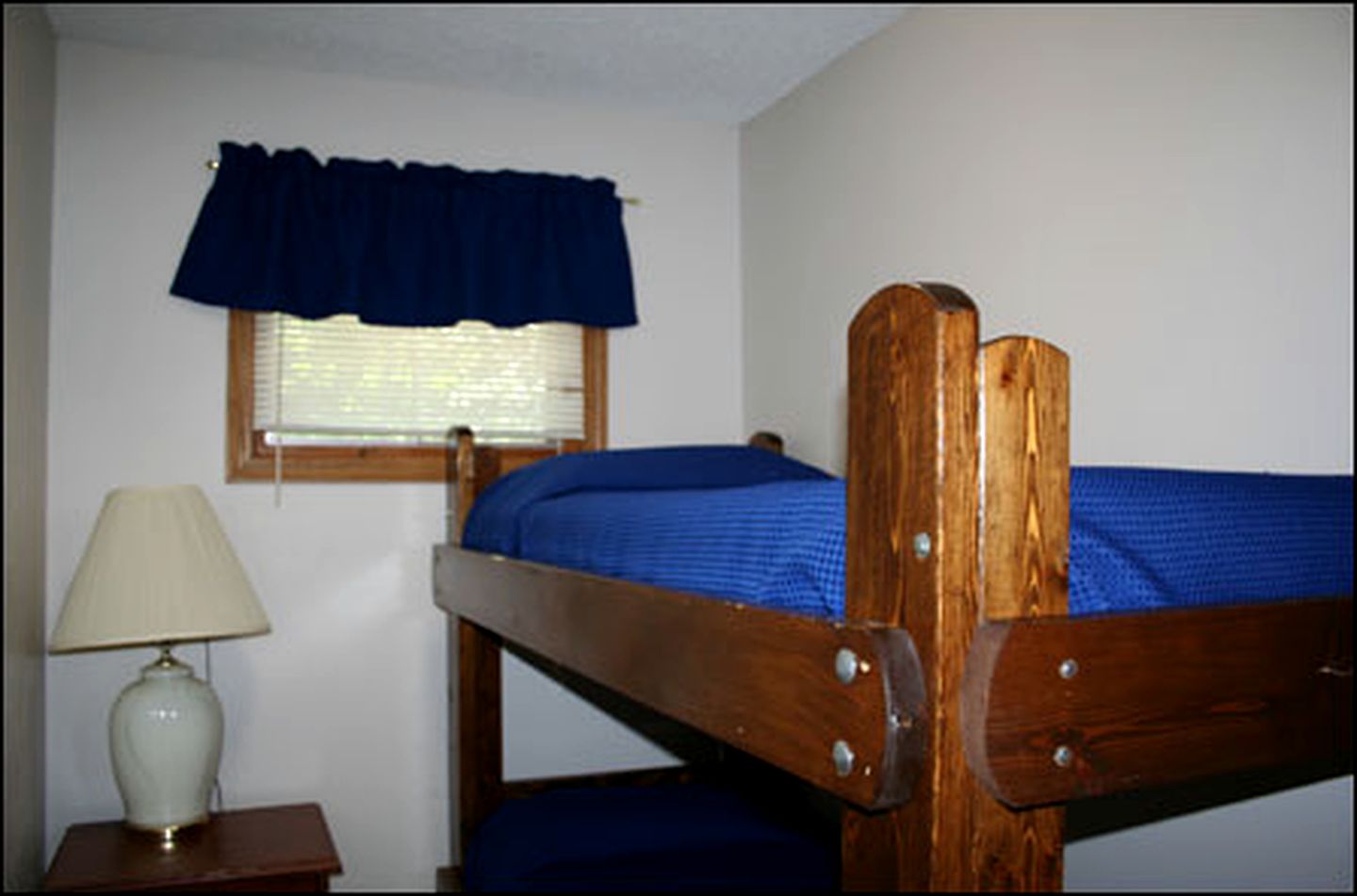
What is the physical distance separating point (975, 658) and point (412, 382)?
2501 mm

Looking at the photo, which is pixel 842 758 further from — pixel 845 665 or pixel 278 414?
pixel 278 414

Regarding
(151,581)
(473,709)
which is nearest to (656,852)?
(473,709)

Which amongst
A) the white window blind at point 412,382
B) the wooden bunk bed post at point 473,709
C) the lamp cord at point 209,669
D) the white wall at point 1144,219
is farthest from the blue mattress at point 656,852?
the white window blind at point 412,382

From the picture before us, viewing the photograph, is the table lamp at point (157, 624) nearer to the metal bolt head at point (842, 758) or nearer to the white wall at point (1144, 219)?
the white wall at point (1144, 219)

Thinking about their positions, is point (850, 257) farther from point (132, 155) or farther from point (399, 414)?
point (132, 155)

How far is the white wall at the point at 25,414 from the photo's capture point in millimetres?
2283

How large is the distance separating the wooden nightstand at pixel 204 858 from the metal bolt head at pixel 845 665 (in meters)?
1.89

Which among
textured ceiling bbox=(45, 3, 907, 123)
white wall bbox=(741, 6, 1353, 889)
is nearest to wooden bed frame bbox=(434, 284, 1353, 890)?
white wall bbox=(741, 6, 1353, 889)

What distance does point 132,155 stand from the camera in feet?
9.59

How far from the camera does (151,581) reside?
8.39ft

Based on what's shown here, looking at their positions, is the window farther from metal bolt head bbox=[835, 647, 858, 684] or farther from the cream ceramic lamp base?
metal bolt head bbox=[835, 647, 858, 684]

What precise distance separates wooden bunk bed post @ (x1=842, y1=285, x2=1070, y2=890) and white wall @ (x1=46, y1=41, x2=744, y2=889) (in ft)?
7.80

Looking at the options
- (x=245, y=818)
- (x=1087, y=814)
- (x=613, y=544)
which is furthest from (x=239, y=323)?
(x=1087, y=814)

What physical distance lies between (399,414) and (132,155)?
0.92 meters
